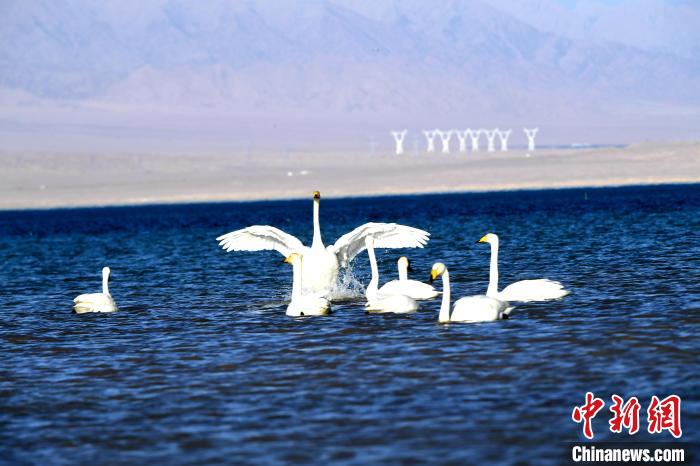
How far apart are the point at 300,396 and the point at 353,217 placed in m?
68.1

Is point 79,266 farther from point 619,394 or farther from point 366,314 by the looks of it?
point 619,394

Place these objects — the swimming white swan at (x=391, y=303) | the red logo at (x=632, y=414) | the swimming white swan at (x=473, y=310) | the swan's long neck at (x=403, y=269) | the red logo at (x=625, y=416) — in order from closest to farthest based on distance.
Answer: the red logo at (x=632, y=414) → the red logo at (x=625, y=416) → the swimming white swan at (x=473, y=310) → the swimming white swan at (x=391, y=303) → the swan's long neck at (x=403, y=269)

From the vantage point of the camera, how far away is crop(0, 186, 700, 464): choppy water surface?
44.2 ft

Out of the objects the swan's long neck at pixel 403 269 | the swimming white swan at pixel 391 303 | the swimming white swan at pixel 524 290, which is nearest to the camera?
the swimming white swan at pixel 391 303

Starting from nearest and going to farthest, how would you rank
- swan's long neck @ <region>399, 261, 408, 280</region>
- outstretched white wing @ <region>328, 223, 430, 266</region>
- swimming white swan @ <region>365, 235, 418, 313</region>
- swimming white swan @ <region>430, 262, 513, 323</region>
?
swimming white swan @ <region>430, 262, 513, 323</region>, swimming white swan @ <region>365, 235, 418, 313</region>, swan's long neck @ <region>399, 261, 408, 280</region>, outstretched white wing @ <region>328, 223, 430, 266</region>

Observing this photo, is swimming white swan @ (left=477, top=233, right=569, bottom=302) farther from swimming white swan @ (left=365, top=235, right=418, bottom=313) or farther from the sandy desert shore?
the sandy desert shore

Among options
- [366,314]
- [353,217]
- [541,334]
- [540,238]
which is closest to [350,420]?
[541,334]

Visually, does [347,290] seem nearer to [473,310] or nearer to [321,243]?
[321,243]

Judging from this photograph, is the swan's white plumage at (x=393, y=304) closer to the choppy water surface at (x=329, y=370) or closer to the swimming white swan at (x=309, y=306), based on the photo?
the choppy water surface at (x=329, y=370)

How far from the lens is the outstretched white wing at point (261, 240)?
27.1 m

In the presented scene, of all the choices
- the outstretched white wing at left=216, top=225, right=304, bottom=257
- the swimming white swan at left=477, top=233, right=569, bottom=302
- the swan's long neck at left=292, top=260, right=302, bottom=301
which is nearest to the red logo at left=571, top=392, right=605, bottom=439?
the swimming white swan at left=477, top=233, right=569, bottom=302

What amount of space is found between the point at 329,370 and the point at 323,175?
142 metres

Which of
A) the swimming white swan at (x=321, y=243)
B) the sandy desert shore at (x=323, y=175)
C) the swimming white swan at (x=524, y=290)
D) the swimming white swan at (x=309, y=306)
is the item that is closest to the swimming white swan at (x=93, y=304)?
the swimming white swan at (x=321, y=243)

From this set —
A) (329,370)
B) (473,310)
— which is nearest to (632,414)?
(329,370)
